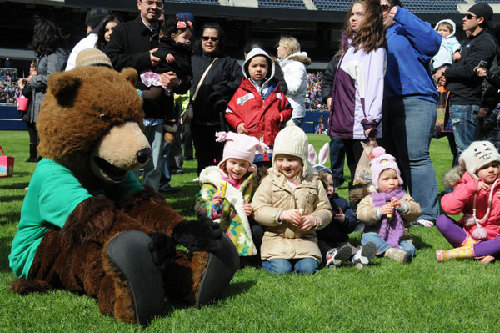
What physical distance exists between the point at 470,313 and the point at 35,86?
20.0 ft

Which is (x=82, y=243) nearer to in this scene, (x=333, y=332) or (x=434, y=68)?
(x=333, y=332)

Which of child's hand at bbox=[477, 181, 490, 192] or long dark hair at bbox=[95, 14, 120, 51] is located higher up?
long dark hair at bbox=[95, 14, 120, 51]

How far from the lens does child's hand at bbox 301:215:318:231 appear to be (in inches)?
158

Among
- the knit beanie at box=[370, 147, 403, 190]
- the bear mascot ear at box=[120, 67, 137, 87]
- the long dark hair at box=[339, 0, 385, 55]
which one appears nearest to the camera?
the bear mascot ear at box=[120, 67, 137, 87]

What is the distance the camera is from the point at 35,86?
7.35 metres

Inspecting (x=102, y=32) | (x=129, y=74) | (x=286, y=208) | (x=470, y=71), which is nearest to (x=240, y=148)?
(x=286, y=208)

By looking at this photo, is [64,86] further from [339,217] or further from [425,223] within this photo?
[425,223]

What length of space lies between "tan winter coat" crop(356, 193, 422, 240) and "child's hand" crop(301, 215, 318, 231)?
81 cm

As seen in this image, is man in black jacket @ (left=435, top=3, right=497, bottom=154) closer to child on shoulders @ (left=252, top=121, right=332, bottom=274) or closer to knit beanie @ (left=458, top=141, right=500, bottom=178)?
knit beanie @ (left=458, top=141, right=500, bottom=178)

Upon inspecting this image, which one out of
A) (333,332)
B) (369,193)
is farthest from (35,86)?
(333,332)

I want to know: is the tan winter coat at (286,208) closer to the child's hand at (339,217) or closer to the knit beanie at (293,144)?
the knit beanie at (293,144)

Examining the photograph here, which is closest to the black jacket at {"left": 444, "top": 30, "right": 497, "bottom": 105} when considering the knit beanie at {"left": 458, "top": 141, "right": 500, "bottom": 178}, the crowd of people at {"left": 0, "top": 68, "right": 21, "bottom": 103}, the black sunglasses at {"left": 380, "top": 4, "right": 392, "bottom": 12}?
the black sunglasses at {"left": 380, "top": 4, "right": 392, "bottom": 12}

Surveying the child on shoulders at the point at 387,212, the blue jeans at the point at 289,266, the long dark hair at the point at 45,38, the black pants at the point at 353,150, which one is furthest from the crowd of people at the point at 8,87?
the blue jeans at the point at 289,266

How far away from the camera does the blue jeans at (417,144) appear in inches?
231
